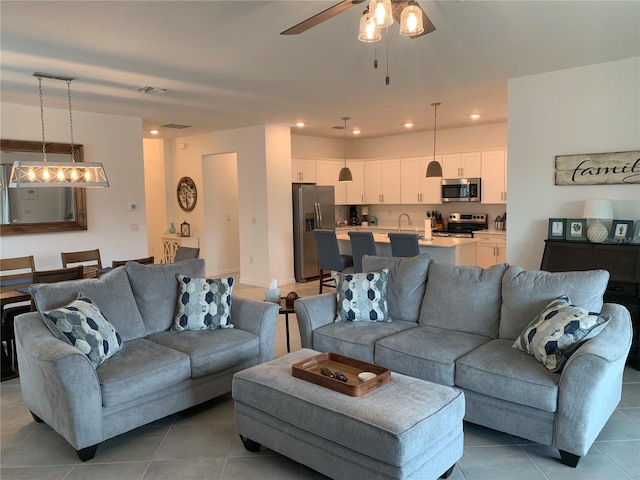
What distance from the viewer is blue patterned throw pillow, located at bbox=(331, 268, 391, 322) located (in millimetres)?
3756

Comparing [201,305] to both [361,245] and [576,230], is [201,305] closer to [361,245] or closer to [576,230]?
[361,245]

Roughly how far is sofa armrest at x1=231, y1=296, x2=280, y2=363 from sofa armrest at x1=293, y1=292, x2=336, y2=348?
189mm

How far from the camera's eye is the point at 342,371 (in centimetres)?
268

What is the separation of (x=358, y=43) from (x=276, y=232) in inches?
175

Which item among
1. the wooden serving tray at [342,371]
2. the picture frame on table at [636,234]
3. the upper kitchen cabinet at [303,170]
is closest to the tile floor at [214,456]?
the wooden serving tray at [342,371]

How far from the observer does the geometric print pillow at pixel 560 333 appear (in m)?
2.60

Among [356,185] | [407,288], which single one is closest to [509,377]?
[407,288]

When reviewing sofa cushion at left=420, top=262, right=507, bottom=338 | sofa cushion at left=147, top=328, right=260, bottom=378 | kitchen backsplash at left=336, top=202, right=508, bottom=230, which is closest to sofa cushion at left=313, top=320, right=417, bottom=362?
sofa cushion at left=420, top=262, right=507, bottom=338

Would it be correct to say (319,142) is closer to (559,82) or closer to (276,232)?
(276,232)

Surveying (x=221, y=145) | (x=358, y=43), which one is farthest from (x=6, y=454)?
(x=221, y=145)

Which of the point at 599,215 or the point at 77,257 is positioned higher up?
the point at 599,215

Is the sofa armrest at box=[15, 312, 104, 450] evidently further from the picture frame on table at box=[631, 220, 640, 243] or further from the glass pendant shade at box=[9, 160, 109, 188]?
the picture frame on table at box=[631, 220, 640, 243]

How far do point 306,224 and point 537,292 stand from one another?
5.25 metres

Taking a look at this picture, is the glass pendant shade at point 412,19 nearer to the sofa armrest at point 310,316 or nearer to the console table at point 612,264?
the sofa armrest at point 310,316
